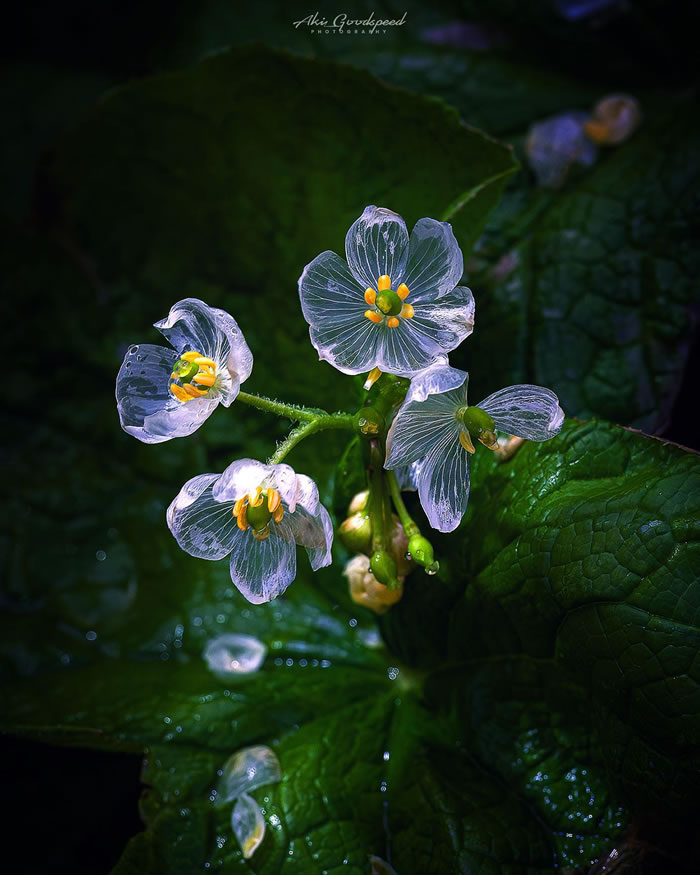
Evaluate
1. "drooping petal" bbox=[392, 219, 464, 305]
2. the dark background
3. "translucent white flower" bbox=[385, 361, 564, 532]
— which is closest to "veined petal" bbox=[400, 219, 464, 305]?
"drooping petal" bbox=[392, 219, 464, 305]

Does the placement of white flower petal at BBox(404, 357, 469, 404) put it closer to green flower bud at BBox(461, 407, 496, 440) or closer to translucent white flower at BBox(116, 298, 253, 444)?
green flower bud at BBox(461, 407, 496, 440)

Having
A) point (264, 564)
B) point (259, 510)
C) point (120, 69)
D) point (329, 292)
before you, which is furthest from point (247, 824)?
Result: point (120, 69)

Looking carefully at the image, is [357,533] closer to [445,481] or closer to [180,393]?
[445,481]

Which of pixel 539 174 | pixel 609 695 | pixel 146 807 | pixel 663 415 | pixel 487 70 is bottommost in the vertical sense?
pixel 146 807

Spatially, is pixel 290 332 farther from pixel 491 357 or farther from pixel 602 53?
pixel 602 53

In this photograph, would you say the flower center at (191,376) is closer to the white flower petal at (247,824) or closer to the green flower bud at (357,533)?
the green flower bud at (357,533)

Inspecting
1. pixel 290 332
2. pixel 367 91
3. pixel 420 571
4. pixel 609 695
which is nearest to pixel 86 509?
pixel 290 332

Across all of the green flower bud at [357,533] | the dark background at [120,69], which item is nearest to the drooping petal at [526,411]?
the green flower bud at [357,533]
